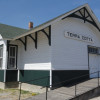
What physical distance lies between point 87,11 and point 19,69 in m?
6.83

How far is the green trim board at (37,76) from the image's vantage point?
9.34 m

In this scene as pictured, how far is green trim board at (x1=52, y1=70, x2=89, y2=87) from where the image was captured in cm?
924

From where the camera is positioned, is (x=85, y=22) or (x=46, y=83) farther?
(x=85, y=22)

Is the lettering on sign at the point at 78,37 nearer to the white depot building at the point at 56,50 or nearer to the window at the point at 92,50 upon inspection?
the white depot building at the point at 56,50

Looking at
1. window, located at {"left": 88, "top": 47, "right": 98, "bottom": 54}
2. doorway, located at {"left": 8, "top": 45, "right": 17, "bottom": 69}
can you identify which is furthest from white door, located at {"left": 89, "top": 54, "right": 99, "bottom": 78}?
doorway, located at {"left": 8, "top": 45, "right": 17, "bottom": 69}

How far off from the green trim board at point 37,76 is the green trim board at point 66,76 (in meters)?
0.45

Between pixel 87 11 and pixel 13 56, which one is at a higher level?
pixel 87 11

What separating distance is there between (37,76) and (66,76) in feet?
6.22

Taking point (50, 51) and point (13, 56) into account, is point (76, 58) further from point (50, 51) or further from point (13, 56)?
point (13, 56)

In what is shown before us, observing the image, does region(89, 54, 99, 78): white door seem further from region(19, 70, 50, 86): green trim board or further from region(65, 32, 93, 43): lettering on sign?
region(19, 70, 50, 86): green trim board

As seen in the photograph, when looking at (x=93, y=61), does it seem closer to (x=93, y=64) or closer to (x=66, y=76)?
(x=93, y=64)

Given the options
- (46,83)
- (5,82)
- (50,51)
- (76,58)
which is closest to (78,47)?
(76,58)

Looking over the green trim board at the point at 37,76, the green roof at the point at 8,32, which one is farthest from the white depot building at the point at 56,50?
the green roof at the point at 8,32

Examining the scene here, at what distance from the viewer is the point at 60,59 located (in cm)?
971
